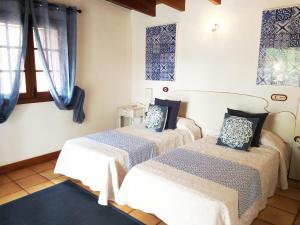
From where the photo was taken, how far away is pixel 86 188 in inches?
101

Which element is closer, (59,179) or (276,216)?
(276,216)

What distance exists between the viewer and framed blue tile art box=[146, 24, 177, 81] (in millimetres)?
3672

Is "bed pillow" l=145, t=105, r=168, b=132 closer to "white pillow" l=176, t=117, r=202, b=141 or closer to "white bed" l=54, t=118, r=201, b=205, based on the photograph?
"white bed" l=54, t=118, r=201, b=205

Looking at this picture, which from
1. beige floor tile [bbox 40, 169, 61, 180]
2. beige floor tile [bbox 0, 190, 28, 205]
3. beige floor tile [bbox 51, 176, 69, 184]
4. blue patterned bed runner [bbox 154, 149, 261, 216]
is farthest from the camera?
beige floor tile [bbox 40, 169, 61, 180]

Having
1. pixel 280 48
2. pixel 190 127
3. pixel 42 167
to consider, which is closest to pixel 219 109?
pixel 190 127

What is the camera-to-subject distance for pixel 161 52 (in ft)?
12.5

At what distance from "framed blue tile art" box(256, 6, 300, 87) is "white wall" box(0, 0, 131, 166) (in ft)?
7.50

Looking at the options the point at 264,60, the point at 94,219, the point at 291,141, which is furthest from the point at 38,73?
the point at 291,141

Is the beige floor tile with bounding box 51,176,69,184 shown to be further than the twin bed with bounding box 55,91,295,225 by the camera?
Yes

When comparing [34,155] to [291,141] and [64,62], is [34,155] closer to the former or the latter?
[64,62]

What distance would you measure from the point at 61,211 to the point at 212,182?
1.39 m

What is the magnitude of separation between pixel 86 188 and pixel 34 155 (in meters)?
1.07

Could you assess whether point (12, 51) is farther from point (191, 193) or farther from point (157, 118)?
point (191, 193)

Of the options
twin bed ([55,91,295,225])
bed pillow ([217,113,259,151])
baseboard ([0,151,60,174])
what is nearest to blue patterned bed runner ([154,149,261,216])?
twin bed ([55,91,295,225])
